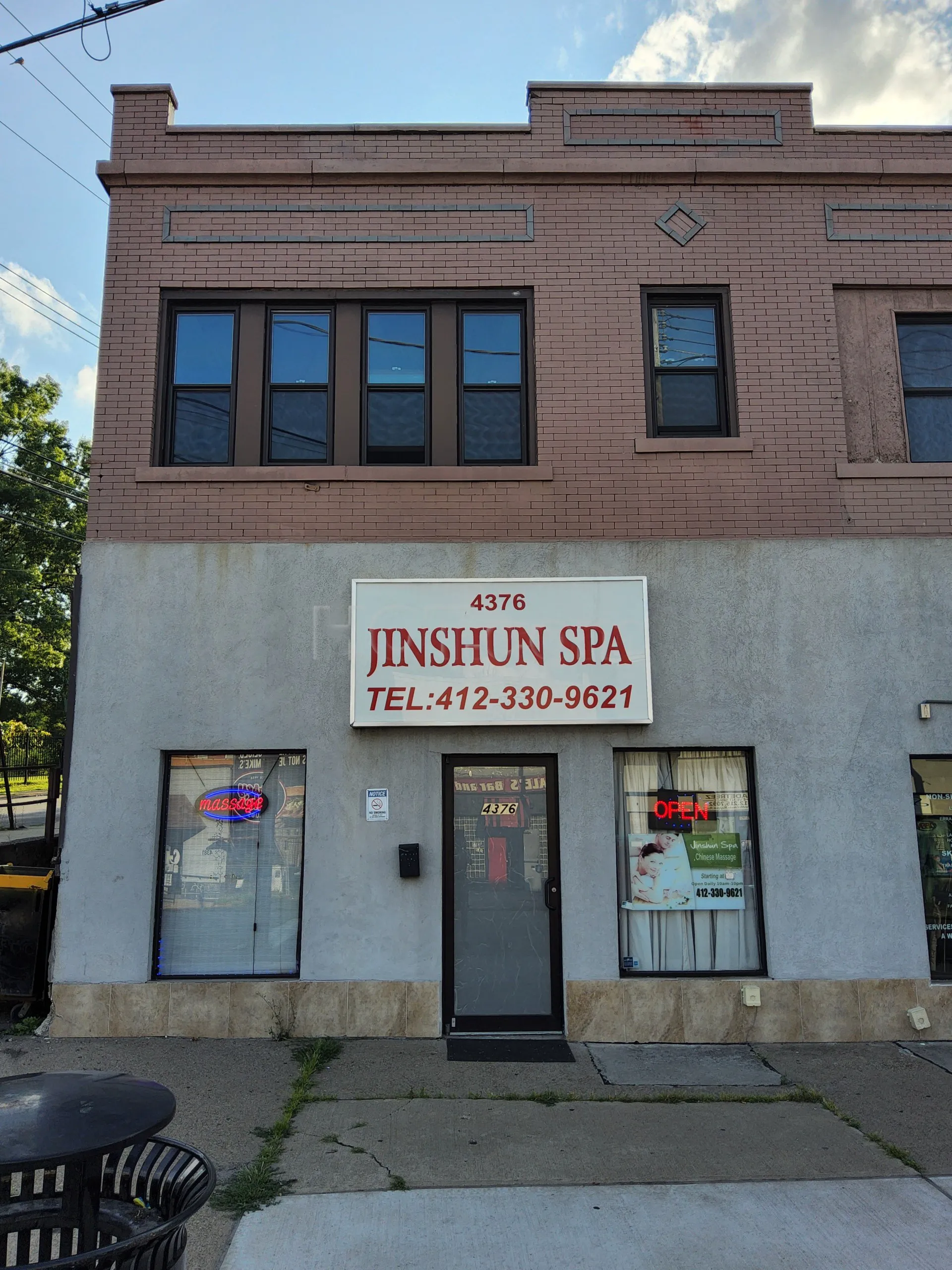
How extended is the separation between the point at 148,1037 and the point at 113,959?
2.18 feet

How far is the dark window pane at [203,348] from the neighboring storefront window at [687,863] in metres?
4.98

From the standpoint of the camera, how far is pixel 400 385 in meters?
8.38

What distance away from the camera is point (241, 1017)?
23.8ft

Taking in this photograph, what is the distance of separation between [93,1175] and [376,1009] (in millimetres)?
4684

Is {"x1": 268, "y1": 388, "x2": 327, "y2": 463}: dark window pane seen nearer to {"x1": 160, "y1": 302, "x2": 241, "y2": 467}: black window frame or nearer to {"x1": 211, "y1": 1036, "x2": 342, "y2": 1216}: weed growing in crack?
{"x1": 160, "y1": 302, "x2": 241, "y2": 467}: black window frame

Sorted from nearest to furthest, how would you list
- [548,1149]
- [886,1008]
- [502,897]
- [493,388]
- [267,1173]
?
[267,1173]
[548,1149]
[886,1008]
[502,897]
[493,388]

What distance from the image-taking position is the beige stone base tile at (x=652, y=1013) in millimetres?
7297

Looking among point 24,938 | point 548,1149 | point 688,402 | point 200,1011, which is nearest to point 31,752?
point 24,938

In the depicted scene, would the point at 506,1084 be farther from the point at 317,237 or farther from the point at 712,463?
→ the point at 317,237

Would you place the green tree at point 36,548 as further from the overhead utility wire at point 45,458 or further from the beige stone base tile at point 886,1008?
the beige stone base tile at point 886,1008

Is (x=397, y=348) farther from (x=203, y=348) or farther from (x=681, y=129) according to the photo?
(x=681, y=129)

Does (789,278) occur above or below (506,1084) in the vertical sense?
above

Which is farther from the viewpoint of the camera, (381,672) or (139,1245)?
(381,672)

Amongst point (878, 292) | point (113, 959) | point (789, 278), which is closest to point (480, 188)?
point (789, 278)
